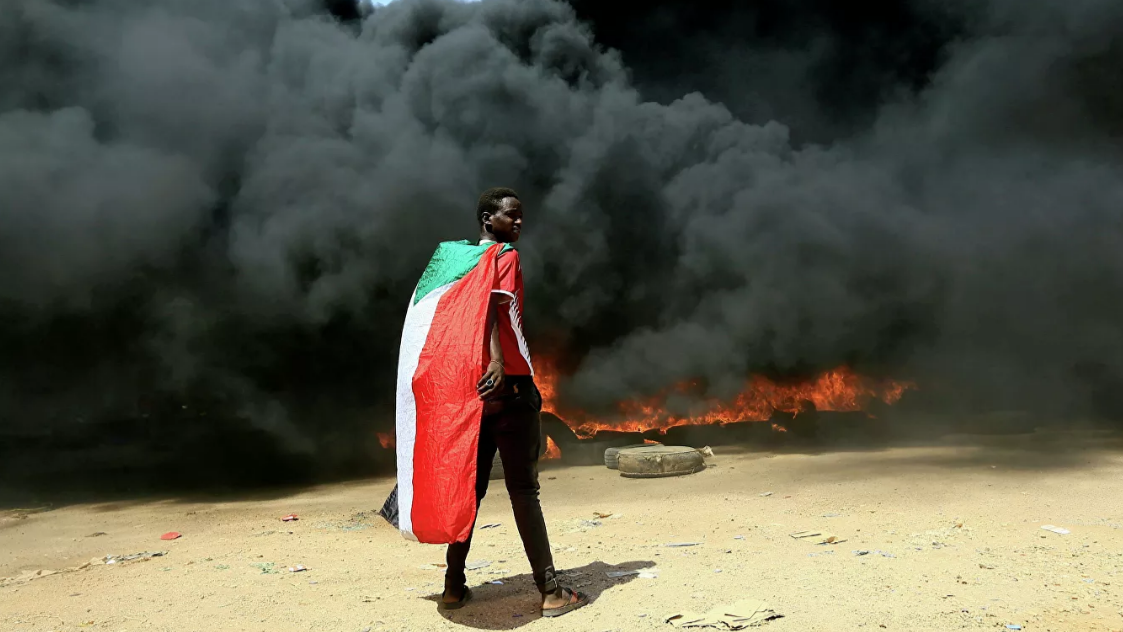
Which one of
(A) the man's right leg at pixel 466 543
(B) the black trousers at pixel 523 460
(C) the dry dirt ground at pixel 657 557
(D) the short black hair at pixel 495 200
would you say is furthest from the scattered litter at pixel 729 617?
(D) the short black hair at pixel 495 200

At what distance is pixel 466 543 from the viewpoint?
312cm

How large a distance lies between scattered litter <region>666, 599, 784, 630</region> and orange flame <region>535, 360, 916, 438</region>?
710cm

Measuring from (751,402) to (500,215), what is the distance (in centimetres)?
815

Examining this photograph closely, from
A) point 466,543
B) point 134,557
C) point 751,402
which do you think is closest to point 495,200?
point 466,543

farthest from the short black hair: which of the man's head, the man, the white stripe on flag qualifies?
the white stripe on flag

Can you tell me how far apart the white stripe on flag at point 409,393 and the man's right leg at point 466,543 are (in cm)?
24

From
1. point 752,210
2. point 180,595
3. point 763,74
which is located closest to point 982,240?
point 752,210

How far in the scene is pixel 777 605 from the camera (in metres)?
2.95

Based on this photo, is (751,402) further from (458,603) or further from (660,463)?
(458,603)

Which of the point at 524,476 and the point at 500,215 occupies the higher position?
the point at 500,215

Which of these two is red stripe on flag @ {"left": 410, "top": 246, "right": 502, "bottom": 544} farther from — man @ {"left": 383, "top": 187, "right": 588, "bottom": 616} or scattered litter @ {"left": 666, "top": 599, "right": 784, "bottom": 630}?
scattered litter @ {"left": 666, "top": 599, "right": 784, "bottom": 630}

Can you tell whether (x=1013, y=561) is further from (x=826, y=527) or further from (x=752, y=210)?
(x=752, y=210)

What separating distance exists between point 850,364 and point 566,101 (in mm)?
5680

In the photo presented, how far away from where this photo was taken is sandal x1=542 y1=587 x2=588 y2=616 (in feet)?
9.79
